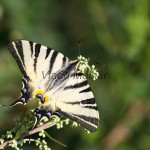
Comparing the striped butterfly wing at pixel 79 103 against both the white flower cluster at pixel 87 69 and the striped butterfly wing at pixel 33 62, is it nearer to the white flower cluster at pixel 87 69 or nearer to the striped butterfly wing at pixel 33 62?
the white flower cluster at pixel 87 69

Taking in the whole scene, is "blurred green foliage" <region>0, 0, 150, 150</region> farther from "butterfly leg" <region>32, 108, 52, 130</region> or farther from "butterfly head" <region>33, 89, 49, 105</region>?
"butterfly leg" <region>32, 108, 52, 130</region>

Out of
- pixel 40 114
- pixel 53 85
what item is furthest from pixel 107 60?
pixel 40 114

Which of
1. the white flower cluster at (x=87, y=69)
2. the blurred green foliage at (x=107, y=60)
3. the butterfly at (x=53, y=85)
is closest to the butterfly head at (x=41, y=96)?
the butterfly at (x=53, y=85)

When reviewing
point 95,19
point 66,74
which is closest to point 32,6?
point 95,19

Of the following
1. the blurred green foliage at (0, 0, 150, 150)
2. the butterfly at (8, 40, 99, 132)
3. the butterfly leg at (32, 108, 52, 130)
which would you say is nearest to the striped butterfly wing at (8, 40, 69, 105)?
the butterfly at (8, 40, 99, 132)

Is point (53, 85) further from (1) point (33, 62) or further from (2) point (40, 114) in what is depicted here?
(2) point (40, 114)

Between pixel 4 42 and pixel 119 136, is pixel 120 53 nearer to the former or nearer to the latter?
pixel 119 136

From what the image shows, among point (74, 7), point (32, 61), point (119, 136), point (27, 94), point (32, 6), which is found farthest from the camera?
point (74, 7)
